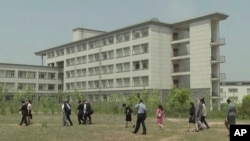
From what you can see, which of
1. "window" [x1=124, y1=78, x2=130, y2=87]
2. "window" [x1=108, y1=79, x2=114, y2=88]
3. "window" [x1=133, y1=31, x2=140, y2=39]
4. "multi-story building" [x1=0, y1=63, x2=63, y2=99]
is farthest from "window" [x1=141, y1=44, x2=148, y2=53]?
"multi-story building" [x1=0, y1=63, x2=63, y2=99]

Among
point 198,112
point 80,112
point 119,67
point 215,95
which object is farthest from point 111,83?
point 198,112

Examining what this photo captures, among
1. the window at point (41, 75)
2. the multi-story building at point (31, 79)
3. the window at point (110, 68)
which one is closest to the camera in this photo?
the window at point (110, 68)

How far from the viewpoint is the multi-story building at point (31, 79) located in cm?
10219

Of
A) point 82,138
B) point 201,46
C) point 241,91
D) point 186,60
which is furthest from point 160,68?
point 82,138

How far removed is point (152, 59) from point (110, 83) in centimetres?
1648

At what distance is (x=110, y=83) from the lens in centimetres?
9038

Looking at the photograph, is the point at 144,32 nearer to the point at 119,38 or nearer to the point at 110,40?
the point at 119,38

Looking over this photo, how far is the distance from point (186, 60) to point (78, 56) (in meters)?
33.9

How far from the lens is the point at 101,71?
306 ft

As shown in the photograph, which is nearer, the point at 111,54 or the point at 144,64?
the point at 144,64

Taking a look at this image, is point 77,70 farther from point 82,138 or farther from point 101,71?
point 82,138

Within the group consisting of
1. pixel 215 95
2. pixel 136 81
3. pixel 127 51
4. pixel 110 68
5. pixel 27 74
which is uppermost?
pixel 127 51

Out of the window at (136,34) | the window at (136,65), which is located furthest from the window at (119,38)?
the window at (136,65)

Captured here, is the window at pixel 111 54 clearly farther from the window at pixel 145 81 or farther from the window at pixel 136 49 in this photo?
the window at pixel 145 81
